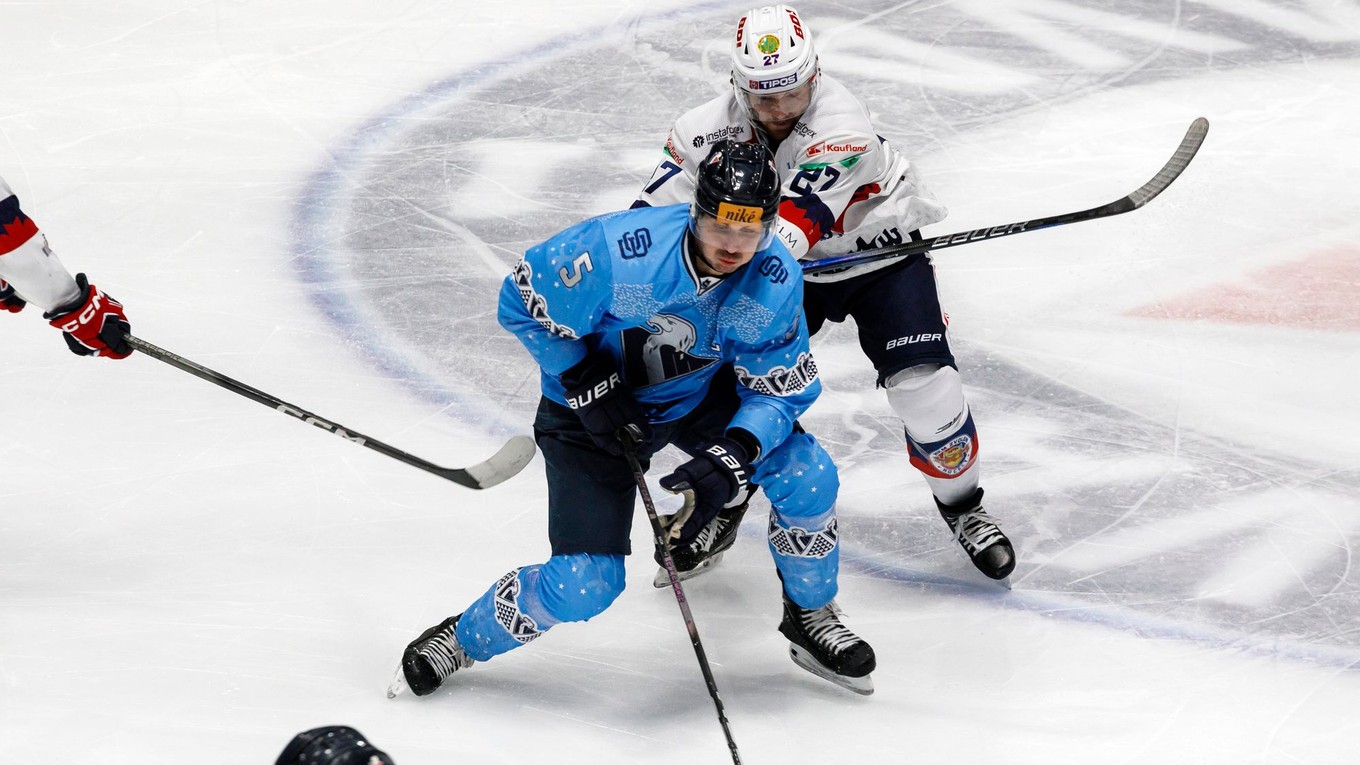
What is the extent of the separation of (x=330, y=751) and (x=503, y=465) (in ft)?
5.43

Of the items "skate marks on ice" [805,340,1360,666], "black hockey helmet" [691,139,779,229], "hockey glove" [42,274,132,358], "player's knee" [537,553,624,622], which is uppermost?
"hockey glove" [42,274,132,358]

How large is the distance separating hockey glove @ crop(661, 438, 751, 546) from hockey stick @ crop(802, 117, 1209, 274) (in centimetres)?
78

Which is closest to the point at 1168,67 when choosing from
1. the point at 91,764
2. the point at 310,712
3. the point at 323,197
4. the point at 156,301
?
the point at 323,197

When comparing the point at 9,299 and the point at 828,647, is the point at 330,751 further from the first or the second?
the point at 9,299

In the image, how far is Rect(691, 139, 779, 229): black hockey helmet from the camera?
2678mm

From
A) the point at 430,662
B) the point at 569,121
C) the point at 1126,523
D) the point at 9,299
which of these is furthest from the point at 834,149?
the point at 569,121

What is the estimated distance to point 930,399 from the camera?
349cm

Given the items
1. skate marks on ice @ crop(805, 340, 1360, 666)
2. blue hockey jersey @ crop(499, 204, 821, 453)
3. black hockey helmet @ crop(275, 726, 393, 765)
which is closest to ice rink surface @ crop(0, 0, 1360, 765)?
skate marks on ice @ crop(805, 340, 1360, 666)

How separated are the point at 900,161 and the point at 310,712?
1.94m

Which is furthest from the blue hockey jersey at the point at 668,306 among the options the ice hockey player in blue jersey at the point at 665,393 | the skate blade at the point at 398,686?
the skate blade at the point at 398,686

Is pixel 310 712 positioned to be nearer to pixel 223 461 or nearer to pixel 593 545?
pixel 593 545

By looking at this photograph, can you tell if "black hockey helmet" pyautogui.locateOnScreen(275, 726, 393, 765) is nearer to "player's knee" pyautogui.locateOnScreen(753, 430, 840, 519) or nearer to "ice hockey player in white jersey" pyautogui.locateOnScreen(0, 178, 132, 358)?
"player's knee" pyautogui.locateOnScreen(753, 430, 840, 519)

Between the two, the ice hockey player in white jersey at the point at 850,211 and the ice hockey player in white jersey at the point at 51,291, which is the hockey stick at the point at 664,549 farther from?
the ice hockey player in white jersey at the point at 51,291

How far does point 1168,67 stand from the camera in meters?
6.31
